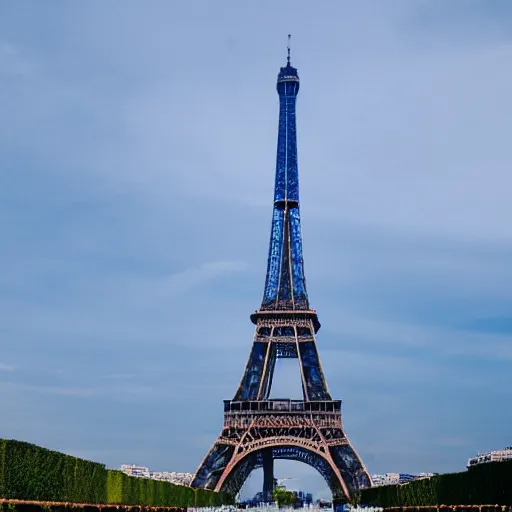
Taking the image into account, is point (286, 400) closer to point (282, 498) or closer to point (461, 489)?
point (282, 498)

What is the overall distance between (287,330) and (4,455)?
5570cm

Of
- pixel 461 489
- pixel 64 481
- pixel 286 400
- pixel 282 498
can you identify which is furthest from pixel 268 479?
pixel 64 481

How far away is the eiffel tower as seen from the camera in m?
79.8

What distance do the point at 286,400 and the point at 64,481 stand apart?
42380 millimetres

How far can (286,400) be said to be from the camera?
83.3 m

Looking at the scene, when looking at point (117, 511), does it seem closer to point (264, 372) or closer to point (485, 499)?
point (485, 499)

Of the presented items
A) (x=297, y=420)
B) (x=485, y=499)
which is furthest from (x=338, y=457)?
(x=485, y=499)

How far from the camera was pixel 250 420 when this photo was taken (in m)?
81.6

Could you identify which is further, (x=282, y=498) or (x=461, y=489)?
(x=282, y=498)

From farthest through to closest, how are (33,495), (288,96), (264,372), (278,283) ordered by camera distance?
1. (288,96)
2. (278,283)
3. (264,372)
4. (33,495)

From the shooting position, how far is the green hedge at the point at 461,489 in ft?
132

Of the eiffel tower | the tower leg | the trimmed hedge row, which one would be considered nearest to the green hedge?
the eiffel tower

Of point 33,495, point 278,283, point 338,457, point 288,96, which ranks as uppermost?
point 288,96

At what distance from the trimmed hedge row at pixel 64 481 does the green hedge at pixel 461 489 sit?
16.2m
